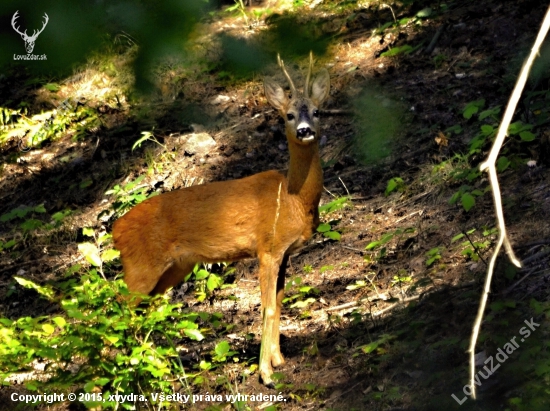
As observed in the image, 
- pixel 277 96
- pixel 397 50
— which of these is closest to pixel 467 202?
pixel 277 96

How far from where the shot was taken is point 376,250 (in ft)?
24.9

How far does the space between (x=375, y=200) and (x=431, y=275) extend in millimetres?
2229

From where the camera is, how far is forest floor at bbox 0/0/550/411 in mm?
5121

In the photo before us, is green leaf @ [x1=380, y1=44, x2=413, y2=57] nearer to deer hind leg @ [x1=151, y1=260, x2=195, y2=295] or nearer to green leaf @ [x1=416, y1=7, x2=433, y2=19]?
green leaf @ [x1=416, y1=7, x2=433, y2=19]

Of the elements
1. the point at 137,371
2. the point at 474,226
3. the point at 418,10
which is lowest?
the point at 137,371

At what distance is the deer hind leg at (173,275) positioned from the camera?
21.5 feet

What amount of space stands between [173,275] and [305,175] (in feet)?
4.23

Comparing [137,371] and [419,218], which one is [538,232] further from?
[137,371]

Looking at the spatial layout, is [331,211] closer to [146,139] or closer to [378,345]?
[378,345]

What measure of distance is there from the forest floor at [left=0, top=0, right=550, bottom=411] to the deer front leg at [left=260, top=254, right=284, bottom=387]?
13 cm

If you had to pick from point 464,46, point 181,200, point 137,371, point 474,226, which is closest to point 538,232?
point 474,226

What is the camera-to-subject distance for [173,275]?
21.9 feet
